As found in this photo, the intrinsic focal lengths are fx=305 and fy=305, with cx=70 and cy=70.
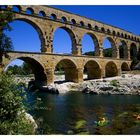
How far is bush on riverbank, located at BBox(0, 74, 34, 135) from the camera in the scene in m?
9.27

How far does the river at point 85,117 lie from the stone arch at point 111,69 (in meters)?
19.9

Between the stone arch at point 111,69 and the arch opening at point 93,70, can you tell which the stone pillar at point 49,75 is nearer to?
the arch opening at point 93,70

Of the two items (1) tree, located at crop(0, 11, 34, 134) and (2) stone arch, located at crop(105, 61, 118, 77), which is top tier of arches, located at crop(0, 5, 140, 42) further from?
(1) tree, located at crop(0, 11, 34, 134)

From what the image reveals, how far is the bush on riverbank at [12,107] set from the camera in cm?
927

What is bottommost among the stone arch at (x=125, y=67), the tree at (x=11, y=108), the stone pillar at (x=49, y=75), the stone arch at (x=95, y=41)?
the tree at (x=11, y=108)

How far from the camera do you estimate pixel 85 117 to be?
1697 centimetres

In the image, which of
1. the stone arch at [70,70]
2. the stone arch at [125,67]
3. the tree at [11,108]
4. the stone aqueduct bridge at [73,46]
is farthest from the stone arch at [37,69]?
the tree at [11,108]

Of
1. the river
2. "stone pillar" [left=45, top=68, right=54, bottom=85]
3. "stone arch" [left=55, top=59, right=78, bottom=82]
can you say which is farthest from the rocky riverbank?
the river

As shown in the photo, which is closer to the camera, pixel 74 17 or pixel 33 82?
pixel 33 82

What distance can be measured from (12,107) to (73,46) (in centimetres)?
2714

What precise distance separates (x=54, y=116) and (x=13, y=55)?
428 inches

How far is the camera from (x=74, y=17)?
1406 inches
